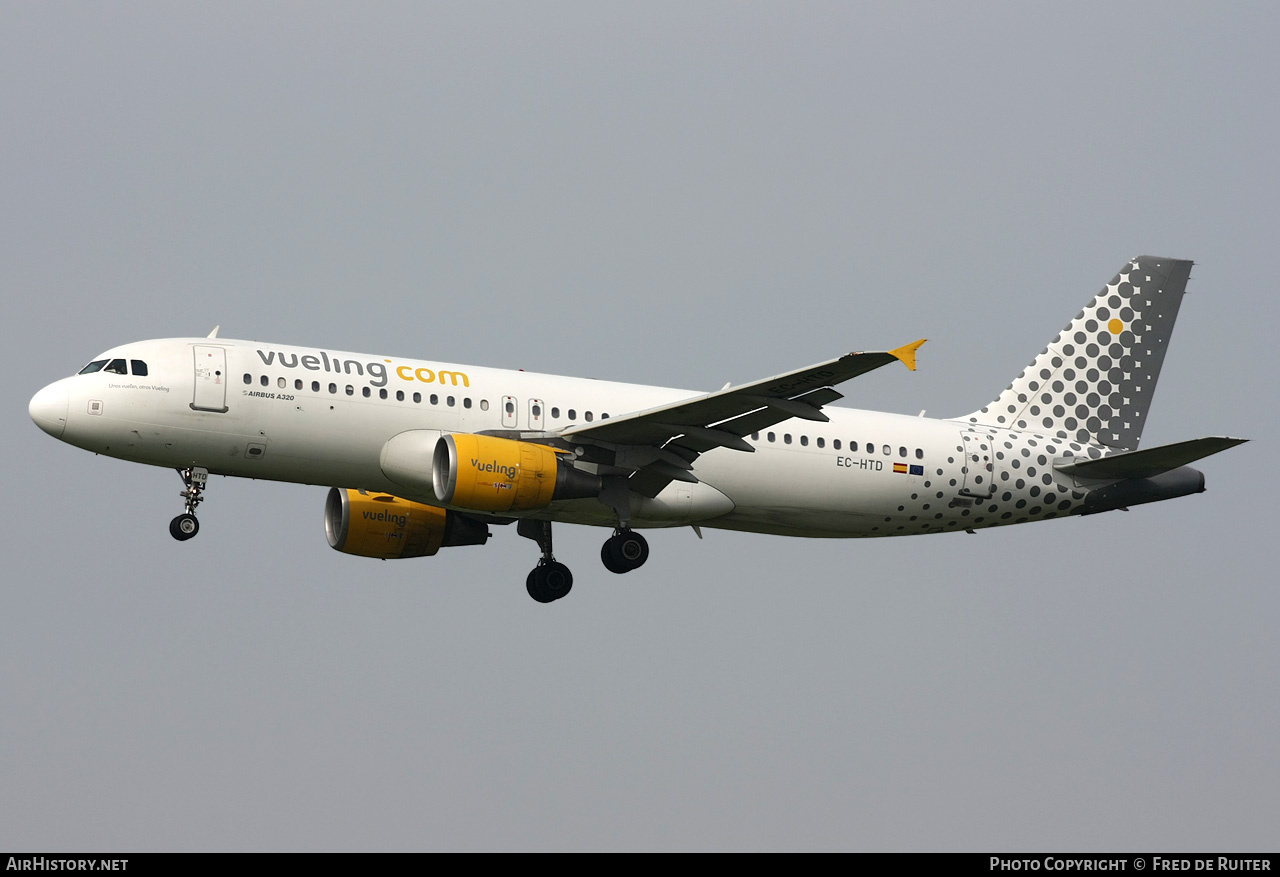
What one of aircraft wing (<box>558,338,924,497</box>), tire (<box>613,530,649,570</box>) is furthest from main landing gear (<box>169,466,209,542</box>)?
tire (<box>613,530,649,570</box>)

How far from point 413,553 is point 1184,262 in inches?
817

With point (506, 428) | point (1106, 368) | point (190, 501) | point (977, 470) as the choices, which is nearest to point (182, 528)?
point (190, 501)

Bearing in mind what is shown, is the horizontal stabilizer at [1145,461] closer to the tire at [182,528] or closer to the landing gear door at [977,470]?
the landing gear door at [977,470]

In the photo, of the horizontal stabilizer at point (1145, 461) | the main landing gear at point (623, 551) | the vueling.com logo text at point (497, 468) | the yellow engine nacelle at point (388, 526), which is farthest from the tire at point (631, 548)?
the horizontal stabilizer at point (1145, 461)

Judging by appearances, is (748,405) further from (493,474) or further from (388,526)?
(388,526)

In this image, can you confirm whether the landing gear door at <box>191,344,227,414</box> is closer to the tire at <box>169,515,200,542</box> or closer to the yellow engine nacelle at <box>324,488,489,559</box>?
the tire at <box>169,515,200,542</box>

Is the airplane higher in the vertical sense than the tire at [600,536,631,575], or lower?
higher

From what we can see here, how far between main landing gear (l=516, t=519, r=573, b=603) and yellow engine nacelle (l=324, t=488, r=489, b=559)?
164cm

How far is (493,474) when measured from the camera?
1248 inches

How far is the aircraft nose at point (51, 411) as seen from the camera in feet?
104

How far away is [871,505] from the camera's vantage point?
118ft

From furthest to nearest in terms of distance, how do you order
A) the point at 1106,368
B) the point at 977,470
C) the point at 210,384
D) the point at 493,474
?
1. the point at 1106,368
2. the point at 977,470
3. the point at 210,384
4. the point at 493,474

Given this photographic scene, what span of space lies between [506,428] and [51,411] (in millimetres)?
8980

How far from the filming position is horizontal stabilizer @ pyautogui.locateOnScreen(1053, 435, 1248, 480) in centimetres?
3403
